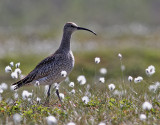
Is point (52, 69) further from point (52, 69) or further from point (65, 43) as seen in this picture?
point (65, 43)

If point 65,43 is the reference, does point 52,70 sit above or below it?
below

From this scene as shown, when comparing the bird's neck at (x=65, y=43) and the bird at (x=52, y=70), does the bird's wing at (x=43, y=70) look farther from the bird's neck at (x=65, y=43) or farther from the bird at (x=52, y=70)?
the bird's neck at (x=65, y=43)

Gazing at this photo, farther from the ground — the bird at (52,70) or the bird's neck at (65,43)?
the bird's neck at (65,43)

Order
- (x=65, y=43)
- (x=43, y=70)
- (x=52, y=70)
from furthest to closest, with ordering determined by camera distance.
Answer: (x=65, y=43) → (x=43, y=70) → (x=52, y=70)

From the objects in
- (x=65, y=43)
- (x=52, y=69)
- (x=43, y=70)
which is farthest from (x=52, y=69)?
(x=65, y=43)

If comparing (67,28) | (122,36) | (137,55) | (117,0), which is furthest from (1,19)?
(67,28)

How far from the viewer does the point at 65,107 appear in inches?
319

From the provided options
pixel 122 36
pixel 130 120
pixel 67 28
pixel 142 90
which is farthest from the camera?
pixel 122 36

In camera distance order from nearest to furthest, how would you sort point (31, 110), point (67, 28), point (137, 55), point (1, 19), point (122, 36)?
point (31, 110)
point (67, 28)
point (137, 55)
point (122, 36)
point (1, 19)

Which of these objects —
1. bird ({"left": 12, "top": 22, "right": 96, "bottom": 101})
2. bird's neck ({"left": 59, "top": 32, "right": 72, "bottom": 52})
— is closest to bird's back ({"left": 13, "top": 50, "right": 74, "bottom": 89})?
bird ({"left": 12, "top": 22, "right": 96, "bottom": 101})

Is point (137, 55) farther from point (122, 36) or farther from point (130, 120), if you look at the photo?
point (130, 120)

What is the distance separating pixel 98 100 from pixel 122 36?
27.6 metres

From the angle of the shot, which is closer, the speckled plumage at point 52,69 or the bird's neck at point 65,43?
the speckled plumage at point 52,69

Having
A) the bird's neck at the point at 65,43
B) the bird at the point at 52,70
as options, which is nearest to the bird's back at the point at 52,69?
the bird at the point at 52,70
